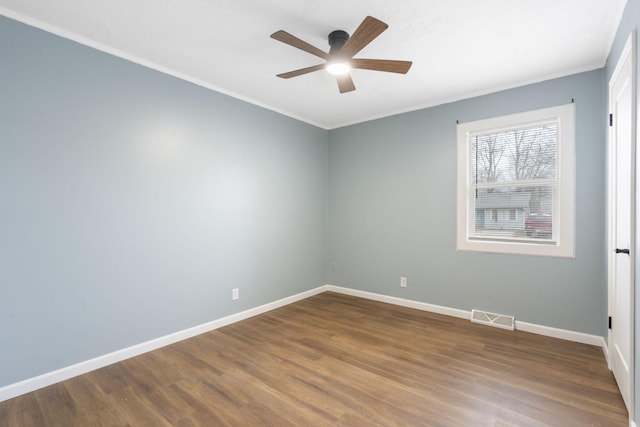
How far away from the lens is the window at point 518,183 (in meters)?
3.00

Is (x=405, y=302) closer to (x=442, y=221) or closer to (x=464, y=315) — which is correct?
(x=464, y=315)

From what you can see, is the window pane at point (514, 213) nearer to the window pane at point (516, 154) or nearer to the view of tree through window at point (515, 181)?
the view of tree through window at point (515, 181)

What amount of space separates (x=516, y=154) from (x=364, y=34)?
2459 mm

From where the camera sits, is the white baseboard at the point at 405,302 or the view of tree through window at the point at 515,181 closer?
the view of tree through window at the point at 515,181

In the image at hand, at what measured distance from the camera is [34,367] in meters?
2.17

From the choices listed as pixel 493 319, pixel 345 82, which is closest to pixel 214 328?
pixel 345 82

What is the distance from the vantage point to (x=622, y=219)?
2053 mm

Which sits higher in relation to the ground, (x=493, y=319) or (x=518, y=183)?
(x=518, y=183)

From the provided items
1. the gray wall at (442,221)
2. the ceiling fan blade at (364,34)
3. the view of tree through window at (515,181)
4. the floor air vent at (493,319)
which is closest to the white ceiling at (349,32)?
the ceiling fan blade at (364,34)

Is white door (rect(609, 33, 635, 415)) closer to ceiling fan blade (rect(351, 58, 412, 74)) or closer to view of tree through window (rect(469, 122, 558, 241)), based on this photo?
view of tree through window (rect(469, 122, 558, 241))

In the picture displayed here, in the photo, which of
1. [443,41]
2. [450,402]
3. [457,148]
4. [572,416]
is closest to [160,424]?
[450,402]

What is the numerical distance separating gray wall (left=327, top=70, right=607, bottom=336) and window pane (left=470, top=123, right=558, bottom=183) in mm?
234

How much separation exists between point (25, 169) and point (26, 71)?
703 millimetres

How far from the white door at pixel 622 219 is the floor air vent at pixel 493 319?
0.87m
